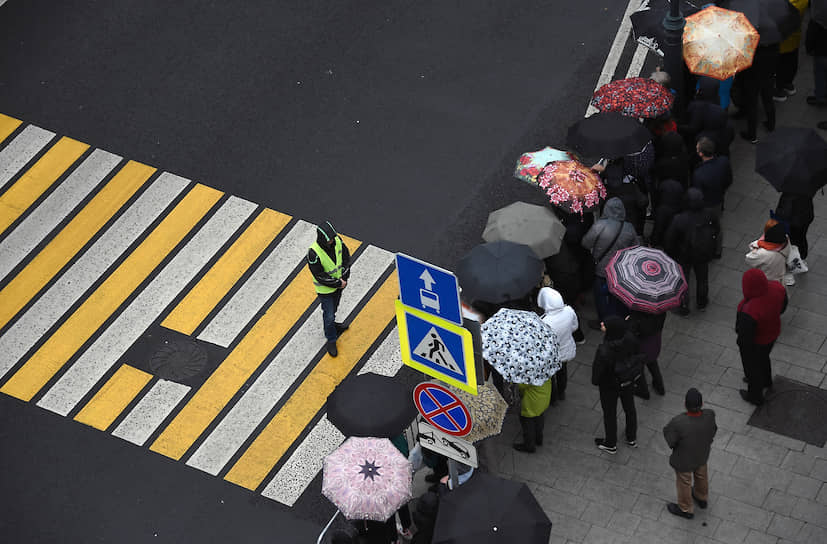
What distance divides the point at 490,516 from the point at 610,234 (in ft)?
14.9

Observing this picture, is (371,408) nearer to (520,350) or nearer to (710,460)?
(520,350)

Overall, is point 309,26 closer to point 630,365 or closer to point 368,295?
point 368,295

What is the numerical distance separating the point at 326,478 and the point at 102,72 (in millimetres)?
9722

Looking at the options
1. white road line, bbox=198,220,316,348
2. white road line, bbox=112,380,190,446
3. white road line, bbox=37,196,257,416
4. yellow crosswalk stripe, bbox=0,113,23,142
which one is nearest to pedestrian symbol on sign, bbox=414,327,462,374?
white road line, bbox=112,380,190,446

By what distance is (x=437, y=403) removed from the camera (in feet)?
36.5

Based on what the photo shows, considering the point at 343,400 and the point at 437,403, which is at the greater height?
the point at 437,403

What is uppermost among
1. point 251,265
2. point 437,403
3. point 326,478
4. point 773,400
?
point 437,403

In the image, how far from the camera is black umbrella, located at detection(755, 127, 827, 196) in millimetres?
14938

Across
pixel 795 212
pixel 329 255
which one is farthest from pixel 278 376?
pixel 795 212

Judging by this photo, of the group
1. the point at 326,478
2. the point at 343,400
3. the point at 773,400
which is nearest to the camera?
the point at 326,478

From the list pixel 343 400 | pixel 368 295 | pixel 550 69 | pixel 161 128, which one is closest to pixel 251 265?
pixel 368 295

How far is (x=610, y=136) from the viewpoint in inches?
612

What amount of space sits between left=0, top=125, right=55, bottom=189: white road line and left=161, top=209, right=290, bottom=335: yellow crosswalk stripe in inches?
143

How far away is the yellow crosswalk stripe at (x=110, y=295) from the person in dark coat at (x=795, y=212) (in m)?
7.43
